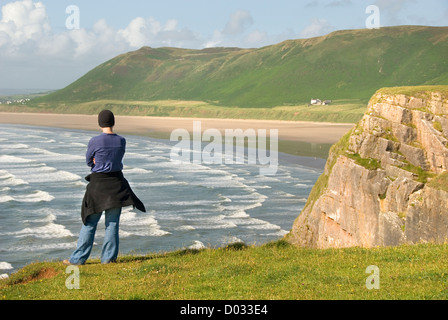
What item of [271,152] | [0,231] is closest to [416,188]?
[0,231]

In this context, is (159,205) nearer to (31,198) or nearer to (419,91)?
(31,198)

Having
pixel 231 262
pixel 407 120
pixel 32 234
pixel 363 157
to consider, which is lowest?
pixel 32 234

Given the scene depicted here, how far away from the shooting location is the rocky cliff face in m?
16.4

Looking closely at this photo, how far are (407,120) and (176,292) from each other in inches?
496

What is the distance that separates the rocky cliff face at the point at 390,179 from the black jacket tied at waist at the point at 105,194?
8627 mm

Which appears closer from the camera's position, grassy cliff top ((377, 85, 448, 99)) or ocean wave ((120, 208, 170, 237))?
grassy cliff top ((377, 85, 448, 99))

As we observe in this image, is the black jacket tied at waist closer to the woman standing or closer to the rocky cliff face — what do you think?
the woman standing

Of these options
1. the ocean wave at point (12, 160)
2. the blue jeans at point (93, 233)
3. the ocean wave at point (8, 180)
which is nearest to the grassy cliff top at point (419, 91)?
the blue jeans at point (93, 233)

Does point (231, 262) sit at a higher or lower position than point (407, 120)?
lower

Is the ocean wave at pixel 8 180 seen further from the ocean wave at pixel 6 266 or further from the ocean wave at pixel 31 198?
the ocean wave at pixel 6 266

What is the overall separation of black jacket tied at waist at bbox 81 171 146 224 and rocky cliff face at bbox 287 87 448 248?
28.3 ft

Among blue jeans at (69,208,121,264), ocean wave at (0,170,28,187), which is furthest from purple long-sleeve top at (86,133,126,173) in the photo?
ocean wave at (0,170,28,187)

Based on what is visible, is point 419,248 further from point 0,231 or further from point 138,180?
point 138,180

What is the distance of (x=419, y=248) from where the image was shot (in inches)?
462
